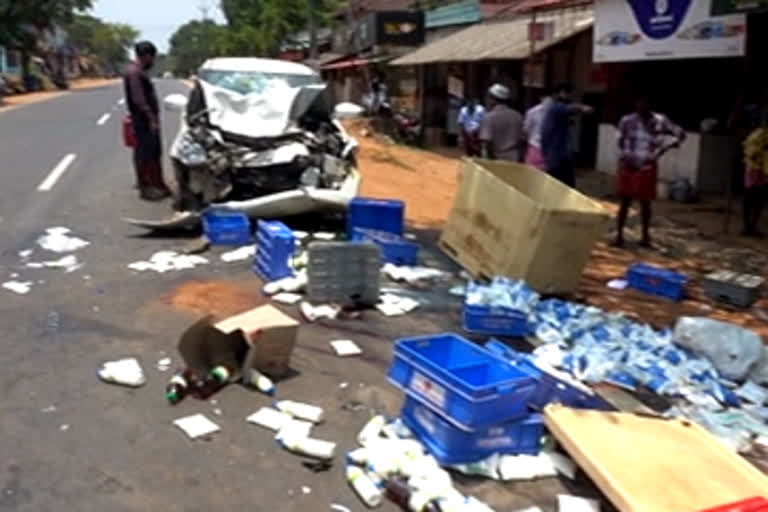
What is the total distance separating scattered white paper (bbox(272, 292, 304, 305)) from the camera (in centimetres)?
702

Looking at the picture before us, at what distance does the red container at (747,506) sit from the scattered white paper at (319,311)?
345cm

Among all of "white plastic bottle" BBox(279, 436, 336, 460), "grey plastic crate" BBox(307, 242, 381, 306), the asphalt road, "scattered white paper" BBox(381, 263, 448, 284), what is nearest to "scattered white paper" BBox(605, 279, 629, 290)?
"scattered white paper" BBox(381, 263, 448, 284)

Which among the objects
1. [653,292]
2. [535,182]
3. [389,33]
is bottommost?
[653,292]

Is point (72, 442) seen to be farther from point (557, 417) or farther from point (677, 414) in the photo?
point (677, 414)

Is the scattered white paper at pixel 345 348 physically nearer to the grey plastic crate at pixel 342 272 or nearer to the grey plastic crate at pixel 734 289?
the grey plastic crate at pixel 342 272

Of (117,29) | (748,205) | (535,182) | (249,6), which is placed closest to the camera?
(535,182)

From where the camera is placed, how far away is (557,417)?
4.59m

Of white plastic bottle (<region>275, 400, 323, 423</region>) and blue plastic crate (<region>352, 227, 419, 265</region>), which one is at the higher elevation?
blue plastic crate (<region>352, 227, 419, 265</region>)

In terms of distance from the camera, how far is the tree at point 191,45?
9918 centimetres

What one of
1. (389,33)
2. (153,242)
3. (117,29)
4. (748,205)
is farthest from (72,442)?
(117,29)

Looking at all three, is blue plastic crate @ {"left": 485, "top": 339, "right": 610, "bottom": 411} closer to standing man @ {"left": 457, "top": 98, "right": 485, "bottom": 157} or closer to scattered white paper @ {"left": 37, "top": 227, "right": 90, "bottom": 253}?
scattered white paper @ {"left": 37, "top": 227, "right": 90, "bottom": 253}

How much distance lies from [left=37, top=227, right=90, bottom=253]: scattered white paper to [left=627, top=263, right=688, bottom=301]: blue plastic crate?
5.41 m

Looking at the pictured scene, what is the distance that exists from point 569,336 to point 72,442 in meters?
3.49

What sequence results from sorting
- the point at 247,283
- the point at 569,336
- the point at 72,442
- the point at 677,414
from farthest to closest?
the point at 247,283, the point at 569,336, the point at 677,414, the point at 72,442
